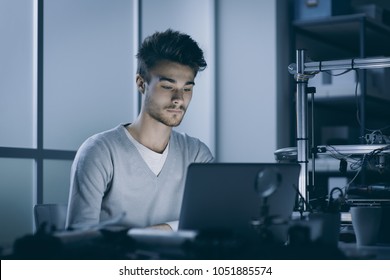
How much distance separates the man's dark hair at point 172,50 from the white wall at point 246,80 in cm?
212

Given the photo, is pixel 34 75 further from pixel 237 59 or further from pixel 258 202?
pixel 258 202

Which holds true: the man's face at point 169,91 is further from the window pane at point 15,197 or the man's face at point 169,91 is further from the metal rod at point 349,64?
the window pane at point 15,197

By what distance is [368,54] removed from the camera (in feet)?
15.2

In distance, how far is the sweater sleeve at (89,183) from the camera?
1.86 metres

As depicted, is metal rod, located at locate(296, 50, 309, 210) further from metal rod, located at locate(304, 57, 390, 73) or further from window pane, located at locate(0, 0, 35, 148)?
window pane, located at locate(0, 0, 35, 148)

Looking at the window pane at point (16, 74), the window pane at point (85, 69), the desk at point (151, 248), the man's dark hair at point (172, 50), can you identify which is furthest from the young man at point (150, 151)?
the window pane at point (85, 69)

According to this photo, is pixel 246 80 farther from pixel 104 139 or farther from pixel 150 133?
pixel 104 139

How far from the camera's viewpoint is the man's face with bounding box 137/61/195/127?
2070 millimetres

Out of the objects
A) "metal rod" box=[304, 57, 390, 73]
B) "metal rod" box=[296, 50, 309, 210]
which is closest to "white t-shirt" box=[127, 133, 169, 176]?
"metal rod" box=[296, 50, 309, 210]

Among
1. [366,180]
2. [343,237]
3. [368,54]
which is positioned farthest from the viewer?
[368,54]

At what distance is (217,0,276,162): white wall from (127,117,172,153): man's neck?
2090 millimetres

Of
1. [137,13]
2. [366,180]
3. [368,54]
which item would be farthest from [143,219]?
[368,54]

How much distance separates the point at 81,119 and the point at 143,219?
68.6 inches

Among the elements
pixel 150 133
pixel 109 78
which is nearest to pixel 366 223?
pixel 150 133
